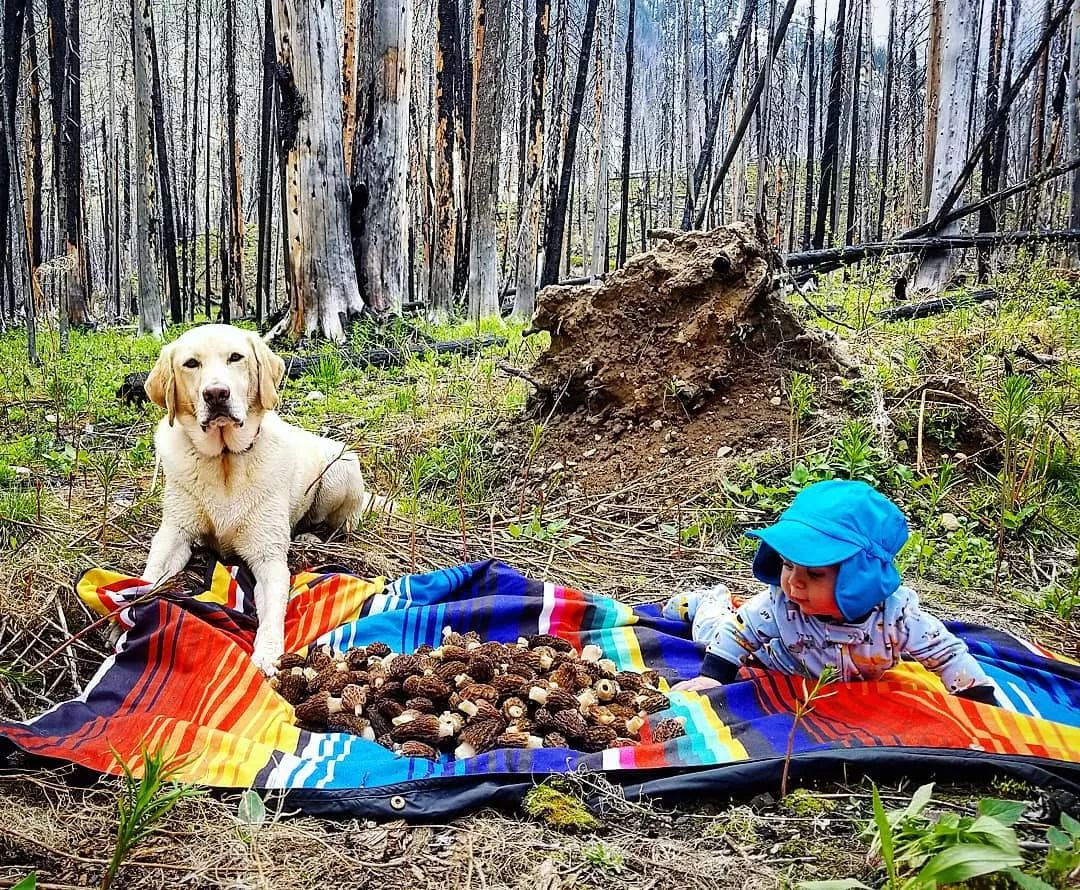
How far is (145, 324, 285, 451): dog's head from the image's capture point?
3.16m

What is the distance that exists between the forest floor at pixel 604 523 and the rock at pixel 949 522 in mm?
15

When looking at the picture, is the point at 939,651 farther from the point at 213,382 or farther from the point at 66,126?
the point at 66,126

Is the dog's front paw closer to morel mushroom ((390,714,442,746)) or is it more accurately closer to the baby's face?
morel mushroom ((390,714,442,746))

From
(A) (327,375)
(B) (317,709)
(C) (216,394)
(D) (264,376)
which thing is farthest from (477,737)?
(A) (327,375)

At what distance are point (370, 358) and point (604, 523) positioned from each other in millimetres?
4616

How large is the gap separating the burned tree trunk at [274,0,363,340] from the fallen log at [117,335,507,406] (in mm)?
970

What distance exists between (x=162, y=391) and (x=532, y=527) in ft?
6.27

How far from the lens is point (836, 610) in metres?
2.29

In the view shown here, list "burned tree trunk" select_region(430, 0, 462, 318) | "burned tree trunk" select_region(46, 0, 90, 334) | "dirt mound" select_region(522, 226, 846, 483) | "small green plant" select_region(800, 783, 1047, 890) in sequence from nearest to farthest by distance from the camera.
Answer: "small green plant" select_region(800, 783, 1047, 890)
"dirt mound" select_region(522, 226, 846, 483)
"burned tree trunk" select_region(430, 0, 462, 318)
"burned tree trunk" select_region(46, 0, 90, 334)

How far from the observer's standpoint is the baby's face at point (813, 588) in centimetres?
226

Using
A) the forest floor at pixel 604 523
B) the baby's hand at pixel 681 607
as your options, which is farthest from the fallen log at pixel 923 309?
the baby's hand at pixel 681 607

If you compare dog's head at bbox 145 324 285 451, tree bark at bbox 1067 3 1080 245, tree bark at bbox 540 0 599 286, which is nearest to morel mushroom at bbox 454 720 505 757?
dog's head at bbox 145 324 285 451

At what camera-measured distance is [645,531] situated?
4230mm

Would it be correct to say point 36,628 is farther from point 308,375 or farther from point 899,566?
point 308,375
